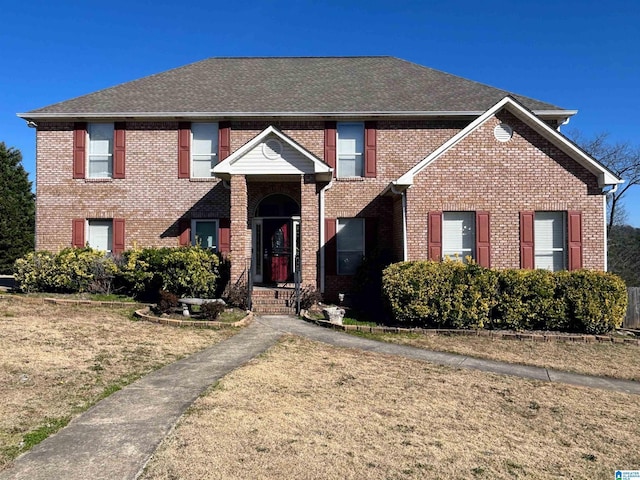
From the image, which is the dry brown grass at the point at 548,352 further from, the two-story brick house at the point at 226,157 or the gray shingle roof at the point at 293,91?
the gray shingle roof at the point at 293,91

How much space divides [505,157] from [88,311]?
37.9 feet

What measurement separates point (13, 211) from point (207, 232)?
19.6 metres

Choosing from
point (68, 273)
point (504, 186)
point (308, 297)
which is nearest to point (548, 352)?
point (504, 186)

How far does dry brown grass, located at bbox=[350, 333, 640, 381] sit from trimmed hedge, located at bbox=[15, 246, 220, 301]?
528 centimetres

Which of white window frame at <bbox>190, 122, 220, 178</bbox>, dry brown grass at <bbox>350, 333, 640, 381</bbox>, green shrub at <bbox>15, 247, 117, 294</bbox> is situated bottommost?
dry brown grass at <bbox>350, 333, 640, 381</bbox>

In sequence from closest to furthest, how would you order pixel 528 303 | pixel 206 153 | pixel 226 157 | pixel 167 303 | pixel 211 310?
pixel 528 303, pixel 211 310, pixel 167 303, pixel 226 157, pixel 206 153

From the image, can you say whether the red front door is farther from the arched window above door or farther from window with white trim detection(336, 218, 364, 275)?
window with white trim detection(336, 218, 364, 275)

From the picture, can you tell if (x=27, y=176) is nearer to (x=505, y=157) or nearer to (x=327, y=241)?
(x=327, y=241)

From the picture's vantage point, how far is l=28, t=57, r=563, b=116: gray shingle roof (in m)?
15.0

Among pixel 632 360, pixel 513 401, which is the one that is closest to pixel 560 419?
pixel 513 401

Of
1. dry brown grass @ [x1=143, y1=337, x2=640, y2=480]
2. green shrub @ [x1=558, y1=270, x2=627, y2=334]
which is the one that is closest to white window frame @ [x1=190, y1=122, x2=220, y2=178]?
dry brown grass @ [x1=143, y1=337, x2=640, y2=480]

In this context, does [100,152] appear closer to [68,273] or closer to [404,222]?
[68,273]

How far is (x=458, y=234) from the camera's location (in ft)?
40.3

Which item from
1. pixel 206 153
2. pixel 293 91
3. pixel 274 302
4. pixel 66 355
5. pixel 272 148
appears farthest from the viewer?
pixel 293 91
